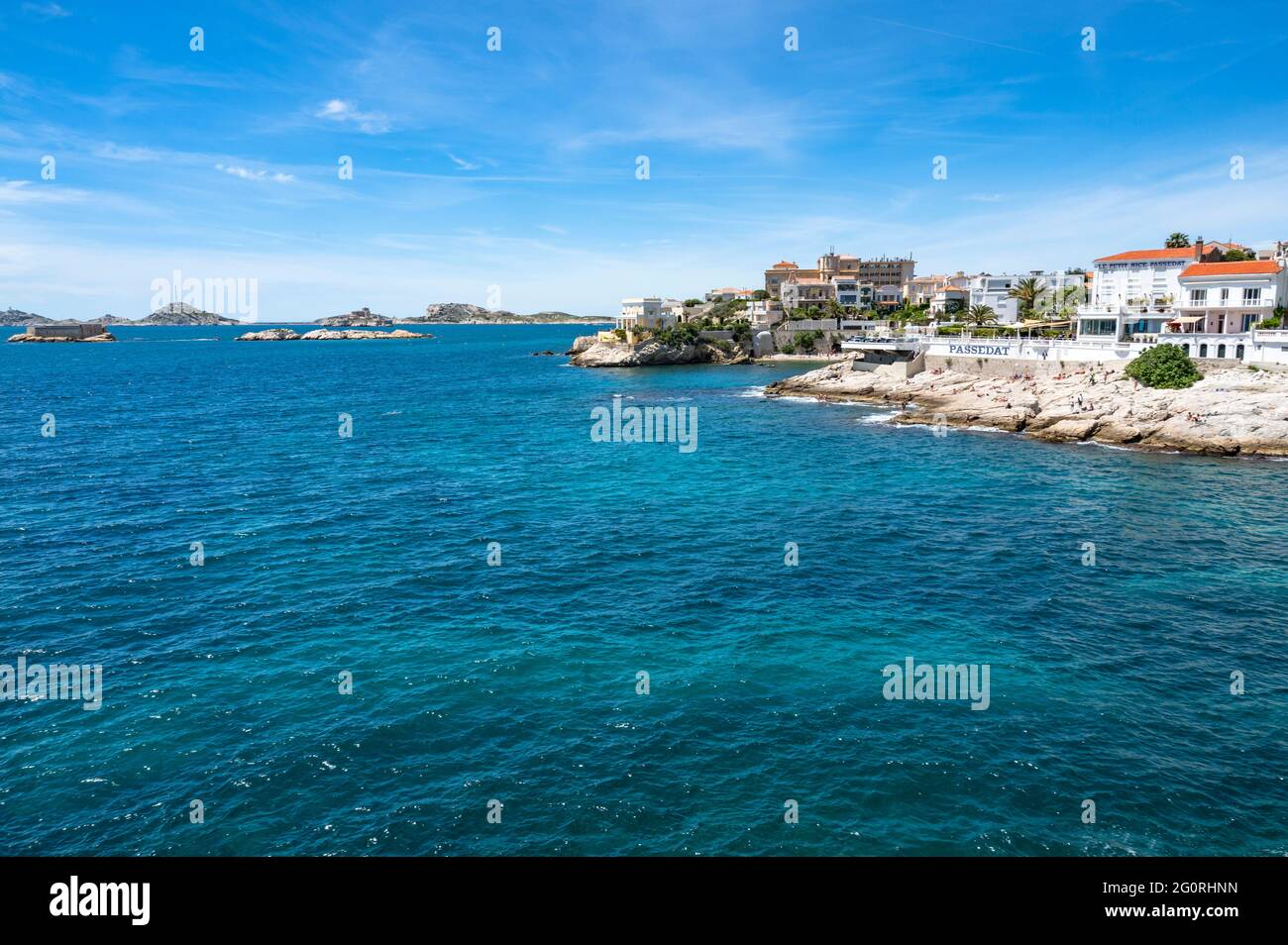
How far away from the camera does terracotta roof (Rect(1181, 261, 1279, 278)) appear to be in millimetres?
82625

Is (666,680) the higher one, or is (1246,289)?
(1246,289)

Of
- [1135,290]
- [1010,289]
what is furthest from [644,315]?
[1135,290]

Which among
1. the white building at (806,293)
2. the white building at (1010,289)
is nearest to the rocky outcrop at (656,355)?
the white building at (806,293)

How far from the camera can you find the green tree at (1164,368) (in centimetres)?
7381

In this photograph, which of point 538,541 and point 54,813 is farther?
point 538,541

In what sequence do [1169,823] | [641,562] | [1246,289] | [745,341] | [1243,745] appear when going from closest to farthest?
A: [1169,823]
[1243,745]
[641,562]
[1246,289]
[745,341]

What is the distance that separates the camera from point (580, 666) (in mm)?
29375

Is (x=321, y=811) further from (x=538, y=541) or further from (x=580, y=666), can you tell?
(x=538, y=541)

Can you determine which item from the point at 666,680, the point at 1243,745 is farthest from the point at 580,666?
the point at 1243,745

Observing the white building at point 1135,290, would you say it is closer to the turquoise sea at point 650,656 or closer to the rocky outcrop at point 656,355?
the turquoise sea at point 650,656

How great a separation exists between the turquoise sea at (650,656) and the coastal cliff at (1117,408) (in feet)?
17.5

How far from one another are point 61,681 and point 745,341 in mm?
153330

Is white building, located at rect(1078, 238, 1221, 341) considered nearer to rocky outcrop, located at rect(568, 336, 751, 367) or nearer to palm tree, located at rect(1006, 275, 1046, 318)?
Answer: palm tree, located at rect(1006, 275, 1046, 318)

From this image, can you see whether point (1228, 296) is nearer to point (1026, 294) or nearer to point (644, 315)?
point (1026, 294)
